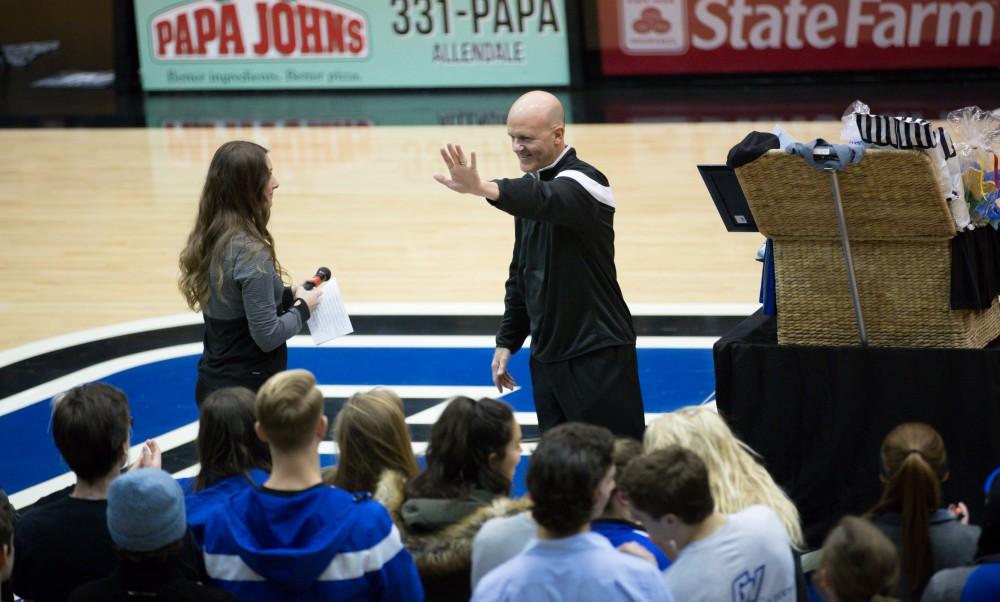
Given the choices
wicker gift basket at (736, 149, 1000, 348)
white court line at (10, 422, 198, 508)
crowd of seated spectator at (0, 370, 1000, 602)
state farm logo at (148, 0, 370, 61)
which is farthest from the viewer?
state farm logo at (148, 0, 370, 61)

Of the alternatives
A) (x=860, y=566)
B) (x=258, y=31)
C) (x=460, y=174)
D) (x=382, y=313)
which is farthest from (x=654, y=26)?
(x=860, y=566)

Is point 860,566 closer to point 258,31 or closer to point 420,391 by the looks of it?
point 420,391

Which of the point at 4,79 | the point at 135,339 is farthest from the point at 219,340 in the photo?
the point at 4,79

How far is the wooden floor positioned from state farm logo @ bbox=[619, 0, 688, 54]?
2381mm

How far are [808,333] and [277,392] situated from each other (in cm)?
219

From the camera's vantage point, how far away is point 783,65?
13.8m

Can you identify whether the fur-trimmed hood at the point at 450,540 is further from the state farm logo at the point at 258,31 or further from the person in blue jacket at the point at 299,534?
the state farm logo at the point at 258,31

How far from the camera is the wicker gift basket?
4.23m

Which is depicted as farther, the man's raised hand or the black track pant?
the black track pant

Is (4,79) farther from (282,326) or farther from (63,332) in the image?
Result: (282,326)

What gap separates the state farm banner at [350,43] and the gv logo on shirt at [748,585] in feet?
38.1

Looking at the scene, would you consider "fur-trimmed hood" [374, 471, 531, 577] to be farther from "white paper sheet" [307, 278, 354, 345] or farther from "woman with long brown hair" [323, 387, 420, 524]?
"white paper sheet" [307, 278, 354, 345]

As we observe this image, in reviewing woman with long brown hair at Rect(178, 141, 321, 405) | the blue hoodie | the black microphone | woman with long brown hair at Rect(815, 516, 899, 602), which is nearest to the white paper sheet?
the black microphone

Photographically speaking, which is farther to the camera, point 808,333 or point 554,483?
point 808,333
